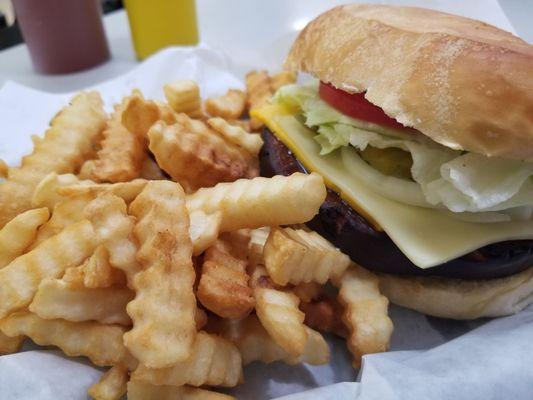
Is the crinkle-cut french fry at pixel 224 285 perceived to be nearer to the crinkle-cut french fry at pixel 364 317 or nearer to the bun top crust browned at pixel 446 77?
the crinkle-cut french fry at pixel 364 317

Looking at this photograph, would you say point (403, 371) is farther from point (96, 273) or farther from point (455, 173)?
point (96, 273)

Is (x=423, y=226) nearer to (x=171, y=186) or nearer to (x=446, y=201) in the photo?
(x=446, y=201)

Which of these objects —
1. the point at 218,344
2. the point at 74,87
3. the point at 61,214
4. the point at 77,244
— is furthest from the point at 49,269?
the point at 74,87

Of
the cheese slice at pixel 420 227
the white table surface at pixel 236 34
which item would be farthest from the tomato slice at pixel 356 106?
the white table surface at pixel 236 34

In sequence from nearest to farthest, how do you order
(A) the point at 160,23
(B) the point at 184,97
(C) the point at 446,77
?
A: (C) the point at 446,77
(B) the point at 184,97
(A) the point at 160,23

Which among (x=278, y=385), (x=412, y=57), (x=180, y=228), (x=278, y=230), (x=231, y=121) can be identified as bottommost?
(x=278, y=385)

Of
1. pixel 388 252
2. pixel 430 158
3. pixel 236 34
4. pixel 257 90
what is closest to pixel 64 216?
pixel 388 252
